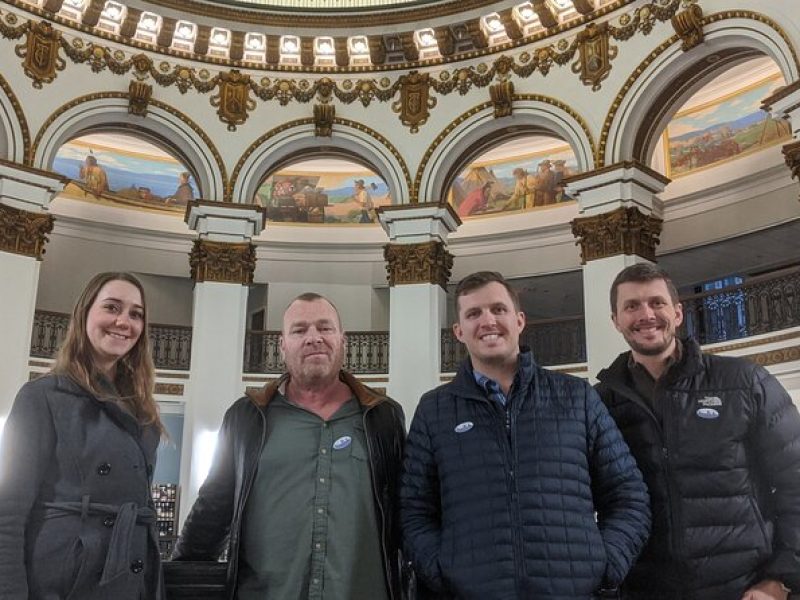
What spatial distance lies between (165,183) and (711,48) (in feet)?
38.6

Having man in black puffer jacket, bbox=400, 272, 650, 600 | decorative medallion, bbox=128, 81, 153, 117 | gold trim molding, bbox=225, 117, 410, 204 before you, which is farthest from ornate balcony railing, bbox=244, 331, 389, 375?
man in black puffer jacket, bbox=400, 272, 650, 600

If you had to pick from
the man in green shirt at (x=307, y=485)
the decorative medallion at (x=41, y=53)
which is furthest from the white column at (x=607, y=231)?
the man in green shirt at (x=307, y=485)

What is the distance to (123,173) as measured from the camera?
17.2 metres

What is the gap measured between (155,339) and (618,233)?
8.18m

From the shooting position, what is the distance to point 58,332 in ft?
44.2

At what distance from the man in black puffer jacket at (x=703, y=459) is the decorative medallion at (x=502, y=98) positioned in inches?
374

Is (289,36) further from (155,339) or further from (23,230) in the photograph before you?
(155,339)

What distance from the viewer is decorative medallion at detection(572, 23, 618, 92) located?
447 inches

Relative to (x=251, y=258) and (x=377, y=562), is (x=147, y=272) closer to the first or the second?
(x=251, y=258)

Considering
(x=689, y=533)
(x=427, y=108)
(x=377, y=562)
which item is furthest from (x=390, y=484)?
(x=427, y=108)

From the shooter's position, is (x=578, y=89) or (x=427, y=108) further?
(x=427, y=108)

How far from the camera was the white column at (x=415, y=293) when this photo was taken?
1165 cm

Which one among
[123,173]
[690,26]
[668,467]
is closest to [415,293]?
[690,26]

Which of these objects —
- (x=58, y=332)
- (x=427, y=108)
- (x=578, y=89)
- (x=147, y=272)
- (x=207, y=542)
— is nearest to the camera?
(x=207, y=542)
